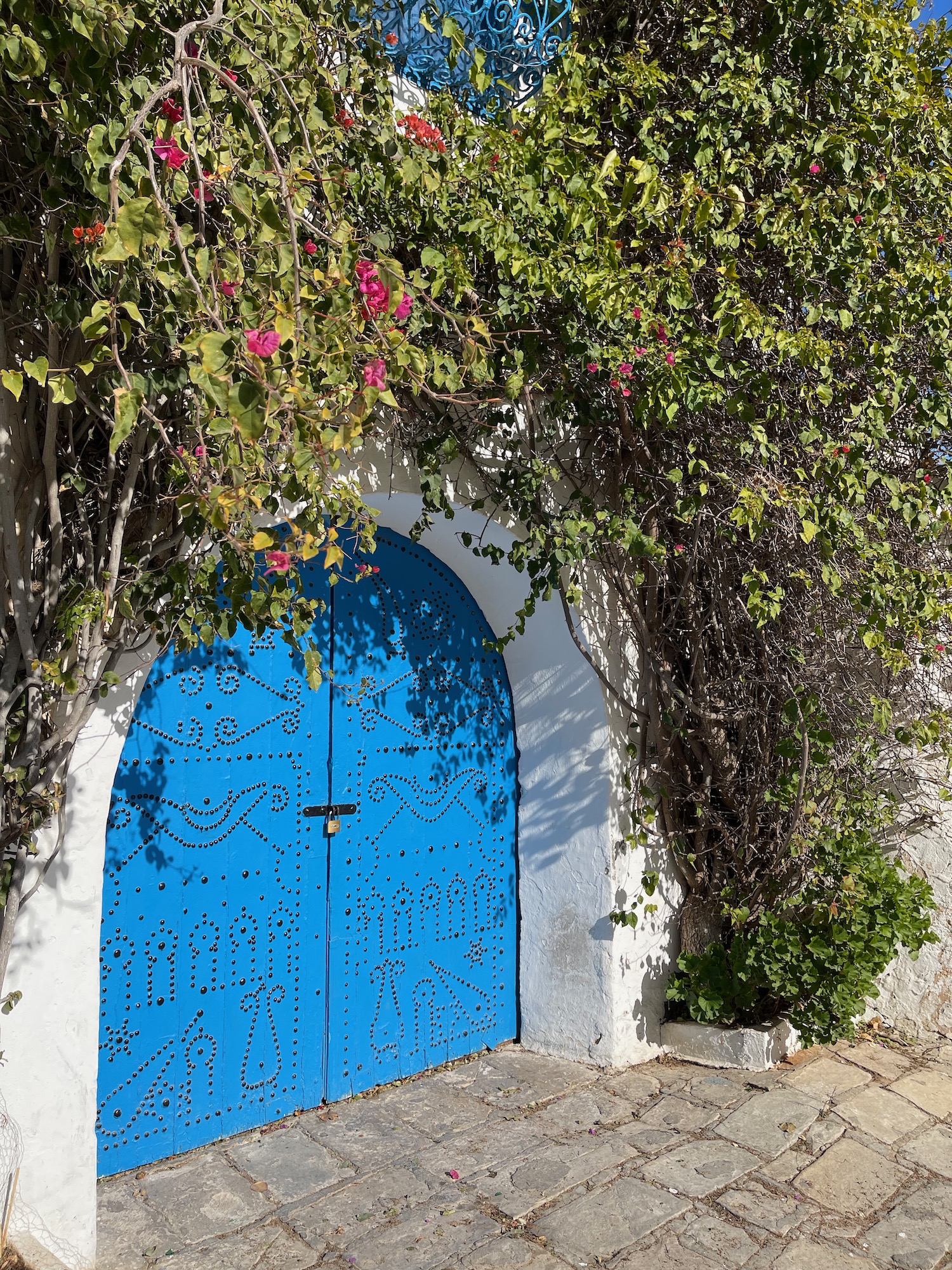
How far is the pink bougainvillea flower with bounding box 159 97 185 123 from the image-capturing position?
6.79 feet

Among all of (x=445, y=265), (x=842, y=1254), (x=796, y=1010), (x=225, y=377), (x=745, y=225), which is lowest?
(x=842, y=1254)

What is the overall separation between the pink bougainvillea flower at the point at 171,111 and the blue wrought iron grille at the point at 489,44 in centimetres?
192

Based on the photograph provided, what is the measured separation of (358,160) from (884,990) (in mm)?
4359

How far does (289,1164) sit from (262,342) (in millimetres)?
2760

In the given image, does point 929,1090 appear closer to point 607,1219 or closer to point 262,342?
point 607,1219

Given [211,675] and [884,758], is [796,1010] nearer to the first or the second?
[884,758]

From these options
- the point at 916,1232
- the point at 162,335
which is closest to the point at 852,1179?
the point at 916,1232

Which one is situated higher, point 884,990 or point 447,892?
point 447,892

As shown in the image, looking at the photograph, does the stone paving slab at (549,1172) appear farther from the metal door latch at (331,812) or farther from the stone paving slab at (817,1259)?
the metal door latch at (331,812)

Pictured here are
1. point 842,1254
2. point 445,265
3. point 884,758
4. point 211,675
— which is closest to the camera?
point 842,1254

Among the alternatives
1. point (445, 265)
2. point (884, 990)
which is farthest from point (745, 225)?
point (884, 990)

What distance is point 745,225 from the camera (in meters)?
4.14

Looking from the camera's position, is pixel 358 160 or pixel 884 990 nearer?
pixel 358 160

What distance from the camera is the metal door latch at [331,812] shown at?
12.4 ft
